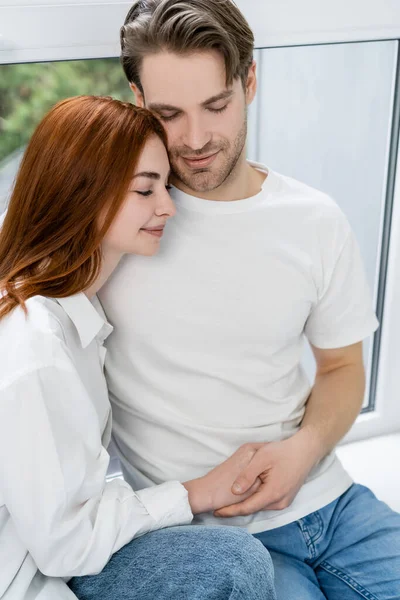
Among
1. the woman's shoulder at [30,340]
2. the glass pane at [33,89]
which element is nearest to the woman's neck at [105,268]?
the woman's shoulder at [30,340]

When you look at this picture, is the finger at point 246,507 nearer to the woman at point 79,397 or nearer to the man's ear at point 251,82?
the woman at point 79,397

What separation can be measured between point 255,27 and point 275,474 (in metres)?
0.85

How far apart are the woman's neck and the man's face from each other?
19 cm

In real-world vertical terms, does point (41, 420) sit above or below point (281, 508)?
above

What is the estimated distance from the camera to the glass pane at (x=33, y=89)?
1380 mm

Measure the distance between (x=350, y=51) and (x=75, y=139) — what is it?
85 cm

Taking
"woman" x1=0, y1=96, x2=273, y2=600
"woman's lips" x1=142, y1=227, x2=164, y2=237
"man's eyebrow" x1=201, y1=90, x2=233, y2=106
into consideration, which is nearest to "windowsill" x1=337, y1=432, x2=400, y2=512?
"woman" x1=0, y1=96, x2=273, y2=600

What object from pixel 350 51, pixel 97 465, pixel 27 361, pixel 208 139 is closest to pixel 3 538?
pixel 97 465

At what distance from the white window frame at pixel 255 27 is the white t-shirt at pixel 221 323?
0.32 meters

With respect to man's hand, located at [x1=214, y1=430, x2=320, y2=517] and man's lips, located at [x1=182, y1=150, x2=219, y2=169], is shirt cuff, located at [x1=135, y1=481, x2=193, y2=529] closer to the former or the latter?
man's hand, located at [x1=214, y1=430, x2=320, y2=517]

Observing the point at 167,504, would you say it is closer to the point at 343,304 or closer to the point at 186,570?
the point at 186,570

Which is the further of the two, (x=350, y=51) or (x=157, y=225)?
(x=350, y=51)

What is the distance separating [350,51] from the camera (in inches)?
66.4

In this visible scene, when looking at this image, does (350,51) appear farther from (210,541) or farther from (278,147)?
(210,541)
